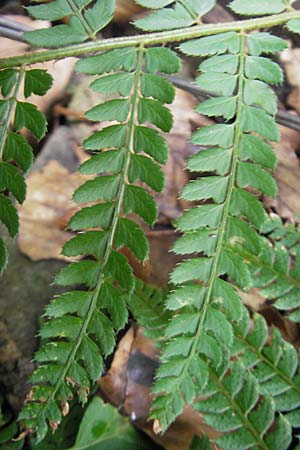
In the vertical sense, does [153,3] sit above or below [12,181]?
above

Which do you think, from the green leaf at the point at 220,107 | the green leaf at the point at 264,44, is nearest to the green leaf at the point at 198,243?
the green leaf at the point at 220,107

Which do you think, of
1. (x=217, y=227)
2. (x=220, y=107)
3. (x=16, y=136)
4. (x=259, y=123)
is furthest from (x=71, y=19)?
(x=217, y=227)

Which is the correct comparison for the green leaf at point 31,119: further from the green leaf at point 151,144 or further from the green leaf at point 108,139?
the green leaf at point 151,144

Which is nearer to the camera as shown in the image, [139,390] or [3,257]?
[3,257]

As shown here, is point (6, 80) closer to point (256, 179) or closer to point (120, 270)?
point (120, 270)

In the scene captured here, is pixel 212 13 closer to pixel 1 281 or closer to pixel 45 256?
pixel 45 256

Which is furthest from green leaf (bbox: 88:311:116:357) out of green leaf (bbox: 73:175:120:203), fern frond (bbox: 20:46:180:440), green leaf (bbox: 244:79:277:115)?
green leaf (bbox: 244:79:277:115)
